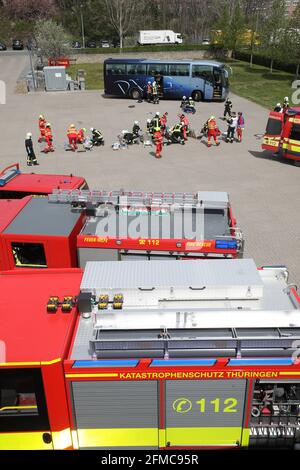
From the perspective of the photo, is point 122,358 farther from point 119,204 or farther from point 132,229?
point 119,204

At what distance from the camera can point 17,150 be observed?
1958 cm

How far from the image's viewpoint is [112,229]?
7.48 m

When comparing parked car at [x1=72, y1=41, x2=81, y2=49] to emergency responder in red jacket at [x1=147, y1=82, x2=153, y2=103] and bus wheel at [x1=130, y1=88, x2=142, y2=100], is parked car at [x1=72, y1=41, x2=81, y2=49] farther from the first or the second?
emergency responder in red jacket at [x1=147, y1=82, x2=153, y2=103]

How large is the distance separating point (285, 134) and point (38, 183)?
11641 millimetres

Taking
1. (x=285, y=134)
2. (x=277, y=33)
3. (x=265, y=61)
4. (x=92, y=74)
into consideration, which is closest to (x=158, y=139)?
(x=285, y=134)

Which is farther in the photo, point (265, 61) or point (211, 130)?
point (265, 61)

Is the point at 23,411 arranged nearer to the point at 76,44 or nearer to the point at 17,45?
the point at 17,45

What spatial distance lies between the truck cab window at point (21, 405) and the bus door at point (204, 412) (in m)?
1.37

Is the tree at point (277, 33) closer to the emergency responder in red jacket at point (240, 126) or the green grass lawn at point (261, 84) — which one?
the green grass lawn at point (261, 84)

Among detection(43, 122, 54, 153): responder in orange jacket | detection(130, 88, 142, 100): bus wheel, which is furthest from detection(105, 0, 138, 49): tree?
detection(43, 122, 54, 153): responder in orange jacket

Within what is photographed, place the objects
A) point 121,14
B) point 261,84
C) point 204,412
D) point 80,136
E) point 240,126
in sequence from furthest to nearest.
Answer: point 121,14 → point 261,84 → point 240,126 → point 80,136 → point 204,412

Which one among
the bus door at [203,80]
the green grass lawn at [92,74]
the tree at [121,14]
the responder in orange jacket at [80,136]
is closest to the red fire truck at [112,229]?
the responder in orange jacket at [80,136]

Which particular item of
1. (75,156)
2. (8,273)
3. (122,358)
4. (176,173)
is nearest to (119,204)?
(8,273)
